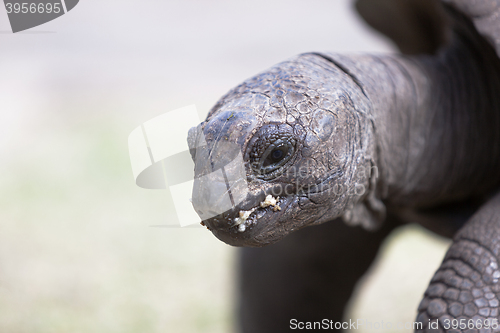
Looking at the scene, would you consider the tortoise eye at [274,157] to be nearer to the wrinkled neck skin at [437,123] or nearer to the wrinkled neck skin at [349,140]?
the wrinkled neck skin at [349,140]

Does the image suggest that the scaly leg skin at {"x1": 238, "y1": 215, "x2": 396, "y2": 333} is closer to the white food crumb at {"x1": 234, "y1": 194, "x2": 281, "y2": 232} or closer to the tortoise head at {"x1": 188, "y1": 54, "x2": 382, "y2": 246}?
the tortoise head at {"x1": 188, "y1": 54, "x2": 382, "y2": 246}

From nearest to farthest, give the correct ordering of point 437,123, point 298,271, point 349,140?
point 349,140 < point 437,123 < point 298,271

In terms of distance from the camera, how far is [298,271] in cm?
223

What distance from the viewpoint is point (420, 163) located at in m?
1.53

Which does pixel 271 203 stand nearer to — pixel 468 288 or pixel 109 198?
pixel 468 288

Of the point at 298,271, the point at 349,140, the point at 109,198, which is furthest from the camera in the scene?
the point at 109,198

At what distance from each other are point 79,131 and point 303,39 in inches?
223

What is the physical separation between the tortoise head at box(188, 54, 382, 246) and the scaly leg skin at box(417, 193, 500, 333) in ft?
1.24

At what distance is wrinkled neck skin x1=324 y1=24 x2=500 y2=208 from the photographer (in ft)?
4.64

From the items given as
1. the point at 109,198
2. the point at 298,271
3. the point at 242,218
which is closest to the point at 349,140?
the point at 242,218

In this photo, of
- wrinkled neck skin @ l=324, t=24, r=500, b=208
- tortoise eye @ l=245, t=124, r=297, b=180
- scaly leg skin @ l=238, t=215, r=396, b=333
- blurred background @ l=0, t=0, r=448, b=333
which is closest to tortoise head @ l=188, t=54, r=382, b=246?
tortoise eye @ l=245, t=124, r=297, b=180

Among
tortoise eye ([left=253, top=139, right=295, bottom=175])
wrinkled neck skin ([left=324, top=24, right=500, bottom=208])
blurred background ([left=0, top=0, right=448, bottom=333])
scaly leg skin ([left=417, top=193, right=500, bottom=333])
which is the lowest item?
blurred background ([left=0, top=0, right=448, bottom=333])

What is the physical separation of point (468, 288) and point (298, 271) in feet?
3.66

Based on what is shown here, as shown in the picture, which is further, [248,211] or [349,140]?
[349,140]
